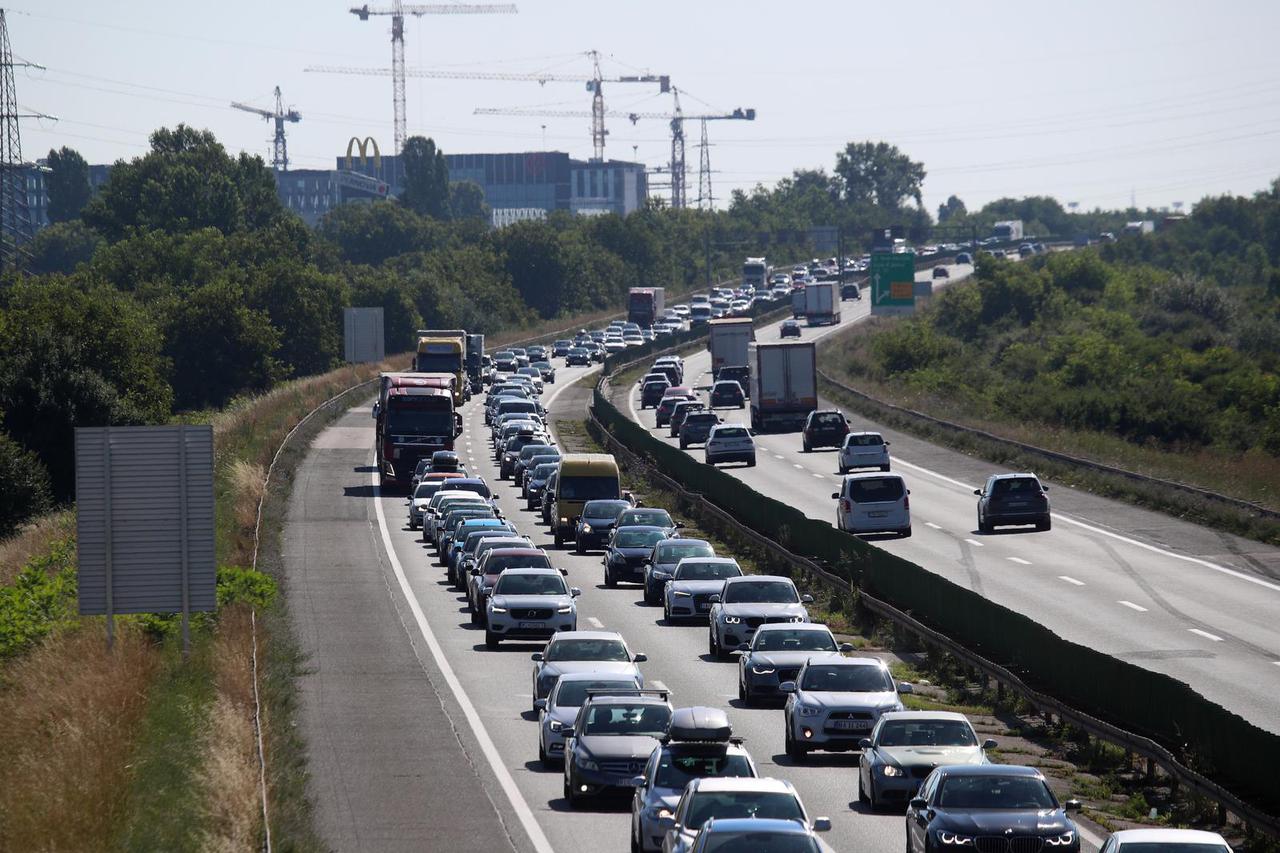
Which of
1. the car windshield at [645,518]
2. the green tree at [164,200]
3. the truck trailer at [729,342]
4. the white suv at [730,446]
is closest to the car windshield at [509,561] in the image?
Result: the car windshield at [645,518]

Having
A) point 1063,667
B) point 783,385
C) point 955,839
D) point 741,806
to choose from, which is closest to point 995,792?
point 955,839

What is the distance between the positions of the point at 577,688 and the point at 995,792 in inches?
299

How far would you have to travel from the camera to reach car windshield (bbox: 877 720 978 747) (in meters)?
22.0

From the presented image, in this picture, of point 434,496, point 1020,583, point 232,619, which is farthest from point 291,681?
point 434,496

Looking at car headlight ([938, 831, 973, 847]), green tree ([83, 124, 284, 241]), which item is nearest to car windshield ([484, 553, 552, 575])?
car headlight ([938, 831, 973, 847])

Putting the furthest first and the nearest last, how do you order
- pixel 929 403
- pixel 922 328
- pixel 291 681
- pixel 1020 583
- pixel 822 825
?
1. pixel 922 328
2. pixel 929 403
3. pixel 1020 583
4. pixel 291 681
5. pixel 822 825

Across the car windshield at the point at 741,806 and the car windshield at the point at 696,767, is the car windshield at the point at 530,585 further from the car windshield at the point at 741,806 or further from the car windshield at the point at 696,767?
the car windshield at the point at 741,806

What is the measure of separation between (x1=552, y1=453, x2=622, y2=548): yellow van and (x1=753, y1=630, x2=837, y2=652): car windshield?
78.1 ft

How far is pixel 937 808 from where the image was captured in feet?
60.1

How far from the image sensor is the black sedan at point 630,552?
4541 cm

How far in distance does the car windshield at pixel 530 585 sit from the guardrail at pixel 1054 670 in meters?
6.08

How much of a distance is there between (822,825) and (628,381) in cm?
9806

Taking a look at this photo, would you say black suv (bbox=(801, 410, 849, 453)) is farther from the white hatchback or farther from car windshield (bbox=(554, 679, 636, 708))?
car windshield (bbox=(554, 679, 636, 708))

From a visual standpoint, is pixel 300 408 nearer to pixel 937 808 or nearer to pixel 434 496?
pixel 434 496
